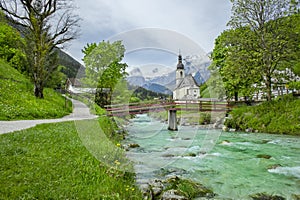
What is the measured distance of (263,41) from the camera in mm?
21875

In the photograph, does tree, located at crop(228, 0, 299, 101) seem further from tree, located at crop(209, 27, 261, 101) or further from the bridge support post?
the bridge support post

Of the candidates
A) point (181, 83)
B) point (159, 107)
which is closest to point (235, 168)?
point (181, 83)

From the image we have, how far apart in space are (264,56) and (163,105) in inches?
430

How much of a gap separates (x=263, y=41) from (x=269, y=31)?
4.32 feet

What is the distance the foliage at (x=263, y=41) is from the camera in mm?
20844

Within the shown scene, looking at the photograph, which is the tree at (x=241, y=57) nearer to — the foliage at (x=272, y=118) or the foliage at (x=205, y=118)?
the foliage at (x=272, y=118)

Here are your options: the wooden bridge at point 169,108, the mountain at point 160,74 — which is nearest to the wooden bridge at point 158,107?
the wooden bridge at point 169,108

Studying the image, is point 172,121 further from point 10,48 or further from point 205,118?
point 10,48

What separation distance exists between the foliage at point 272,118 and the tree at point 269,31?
1.81 meters

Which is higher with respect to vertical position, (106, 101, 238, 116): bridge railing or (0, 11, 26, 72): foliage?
(0, 11, 26, 72): foliage

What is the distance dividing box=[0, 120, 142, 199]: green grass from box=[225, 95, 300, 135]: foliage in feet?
52.1

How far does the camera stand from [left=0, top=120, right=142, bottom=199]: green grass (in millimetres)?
3947

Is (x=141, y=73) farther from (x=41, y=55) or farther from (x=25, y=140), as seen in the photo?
(x=41, y=55)

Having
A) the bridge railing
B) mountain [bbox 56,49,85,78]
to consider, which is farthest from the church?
mountain [bbox 56,49,85,78]
